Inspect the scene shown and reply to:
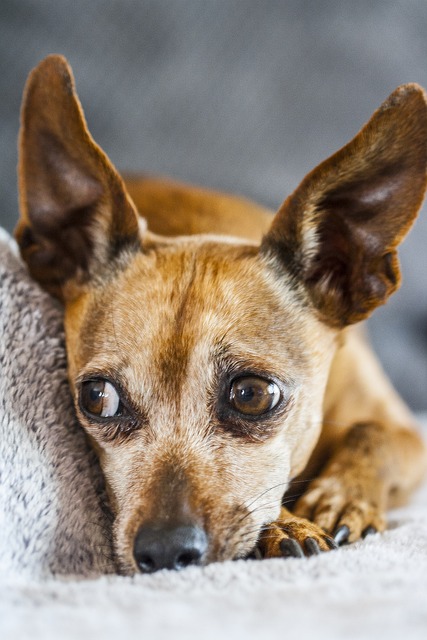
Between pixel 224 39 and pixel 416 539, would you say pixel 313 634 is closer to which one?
pixel 416 539

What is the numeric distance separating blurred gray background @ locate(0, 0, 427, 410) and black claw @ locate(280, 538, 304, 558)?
7.00 ft

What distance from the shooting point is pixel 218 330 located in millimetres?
1656

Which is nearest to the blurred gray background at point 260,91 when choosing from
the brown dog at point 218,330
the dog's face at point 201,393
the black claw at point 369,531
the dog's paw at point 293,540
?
the brown dog at point 218,330

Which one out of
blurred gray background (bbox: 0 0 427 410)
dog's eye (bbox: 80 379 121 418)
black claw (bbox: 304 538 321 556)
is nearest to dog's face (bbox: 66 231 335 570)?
dog's eye (bbox: 80 379 121 418)

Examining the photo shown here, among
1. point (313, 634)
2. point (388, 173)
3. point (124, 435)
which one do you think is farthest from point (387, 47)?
point (313, 634)

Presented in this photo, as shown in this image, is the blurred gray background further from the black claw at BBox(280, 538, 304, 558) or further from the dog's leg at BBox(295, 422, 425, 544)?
the black claw at BBox(280, 538, 304, 558)

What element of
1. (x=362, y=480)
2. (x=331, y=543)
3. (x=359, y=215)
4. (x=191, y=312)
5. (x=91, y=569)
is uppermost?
(x=359, y=215)

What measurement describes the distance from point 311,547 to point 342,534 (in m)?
0.23

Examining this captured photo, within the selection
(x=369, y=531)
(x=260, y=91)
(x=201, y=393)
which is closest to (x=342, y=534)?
(x=369, y=531)

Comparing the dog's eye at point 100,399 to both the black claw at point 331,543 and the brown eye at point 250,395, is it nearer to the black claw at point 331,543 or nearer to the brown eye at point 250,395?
the brown eye at point 250,395

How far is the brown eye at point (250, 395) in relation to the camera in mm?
1634

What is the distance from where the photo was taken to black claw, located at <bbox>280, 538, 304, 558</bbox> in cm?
140

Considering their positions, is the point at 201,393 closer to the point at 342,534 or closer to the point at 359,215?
the point at 342,534

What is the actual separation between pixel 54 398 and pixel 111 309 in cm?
28
